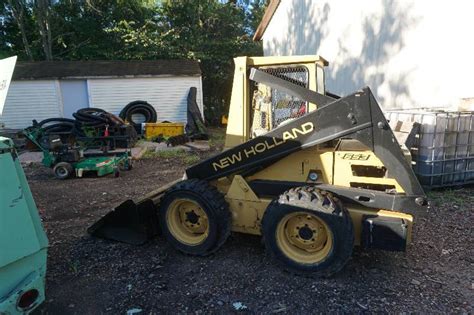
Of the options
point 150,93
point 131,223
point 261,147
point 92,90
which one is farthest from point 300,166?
point 92,90

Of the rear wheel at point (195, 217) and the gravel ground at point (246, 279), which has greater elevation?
the rear wheel at point (195, 217)

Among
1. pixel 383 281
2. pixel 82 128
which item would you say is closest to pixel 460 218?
pixel 383 281

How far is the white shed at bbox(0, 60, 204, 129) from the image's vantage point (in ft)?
49.2

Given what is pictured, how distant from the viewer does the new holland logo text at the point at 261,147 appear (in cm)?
335

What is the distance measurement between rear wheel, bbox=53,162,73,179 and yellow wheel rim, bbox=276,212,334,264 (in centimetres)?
597

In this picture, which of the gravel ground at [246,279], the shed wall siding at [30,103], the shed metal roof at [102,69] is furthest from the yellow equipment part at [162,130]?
the gravel ground at [246,279]

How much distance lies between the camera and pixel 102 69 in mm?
15750

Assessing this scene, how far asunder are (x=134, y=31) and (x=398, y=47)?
1466cm

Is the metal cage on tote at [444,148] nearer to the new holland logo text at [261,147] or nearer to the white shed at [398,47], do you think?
the white shed at [398,47]

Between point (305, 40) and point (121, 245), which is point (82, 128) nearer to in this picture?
point (121, 245)

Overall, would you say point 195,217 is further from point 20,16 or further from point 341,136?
point 20,16

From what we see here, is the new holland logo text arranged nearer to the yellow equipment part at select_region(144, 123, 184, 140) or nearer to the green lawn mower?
the green lawn mower

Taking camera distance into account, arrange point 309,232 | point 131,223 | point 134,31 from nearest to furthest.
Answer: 1. point 309,232
2. point 131,223
3. point 134,31

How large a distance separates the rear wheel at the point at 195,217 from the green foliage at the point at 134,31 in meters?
16.4
